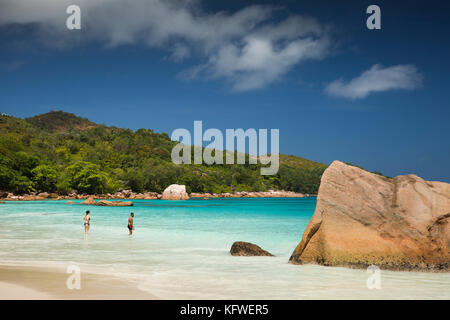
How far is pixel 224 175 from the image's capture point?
132000 mm

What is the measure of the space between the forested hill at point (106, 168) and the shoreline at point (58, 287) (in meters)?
58.9

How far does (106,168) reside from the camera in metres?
93.2

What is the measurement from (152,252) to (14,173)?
58628 millimetres

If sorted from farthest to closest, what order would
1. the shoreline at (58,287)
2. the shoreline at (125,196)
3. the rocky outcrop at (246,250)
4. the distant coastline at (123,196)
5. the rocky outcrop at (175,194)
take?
the rocky outcrop at (175,194) → the shoreline at (125,196) → the distant coastline at (123,196) → the rocky outcrop at (246,250) → the shoreline at (58,287)

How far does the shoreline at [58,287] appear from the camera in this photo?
6.37m

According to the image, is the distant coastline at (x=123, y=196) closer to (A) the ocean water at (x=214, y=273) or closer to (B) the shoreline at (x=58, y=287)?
(A) the ocean water at (x=214, y=273)

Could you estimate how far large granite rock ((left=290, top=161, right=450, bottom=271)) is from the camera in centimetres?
909

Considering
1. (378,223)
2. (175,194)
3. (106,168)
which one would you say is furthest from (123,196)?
(378,223)

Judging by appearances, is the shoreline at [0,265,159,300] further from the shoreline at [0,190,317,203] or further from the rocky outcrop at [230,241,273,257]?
the shoreline at [0,190,317,203]

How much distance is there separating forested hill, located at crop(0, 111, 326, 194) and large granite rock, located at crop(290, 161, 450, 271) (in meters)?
61.7

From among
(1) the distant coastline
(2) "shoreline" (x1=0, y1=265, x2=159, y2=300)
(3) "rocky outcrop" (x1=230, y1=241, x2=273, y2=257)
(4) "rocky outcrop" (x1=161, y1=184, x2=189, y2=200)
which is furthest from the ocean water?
(4) "rocky outcrop" (x1=161, y1=184, x2=189, y2=200)

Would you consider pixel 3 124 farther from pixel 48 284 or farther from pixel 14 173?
pixel 48 284

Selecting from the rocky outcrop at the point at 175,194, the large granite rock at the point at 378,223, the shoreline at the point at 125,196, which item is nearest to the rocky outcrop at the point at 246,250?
the large granite rock at the point at 378,223
